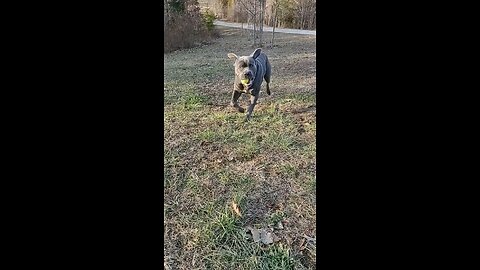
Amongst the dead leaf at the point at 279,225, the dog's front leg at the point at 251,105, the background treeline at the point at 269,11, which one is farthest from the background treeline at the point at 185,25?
the dead leaf at the point at 279,225

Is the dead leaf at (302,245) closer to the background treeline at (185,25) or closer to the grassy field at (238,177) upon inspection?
the grassy field at (238,177)

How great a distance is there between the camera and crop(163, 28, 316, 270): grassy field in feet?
4.70

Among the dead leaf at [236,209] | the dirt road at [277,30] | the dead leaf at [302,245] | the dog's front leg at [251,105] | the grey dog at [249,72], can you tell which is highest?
the dirt road at [277,30]

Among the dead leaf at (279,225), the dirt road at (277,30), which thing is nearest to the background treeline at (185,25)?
the dirt road at (277,30)

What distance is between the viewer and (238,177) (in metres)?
1.82

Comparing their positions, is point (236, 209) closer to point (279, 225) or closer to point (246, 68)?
point (279, 225)

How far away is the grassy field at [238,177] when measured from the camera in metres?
1.43

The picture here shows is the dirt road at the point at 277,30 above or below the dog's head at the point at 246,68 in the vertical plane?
above

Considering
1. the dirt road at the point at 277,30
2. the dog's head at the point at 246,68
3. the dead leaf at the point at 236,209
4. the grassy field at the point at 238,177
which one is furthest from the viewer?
the dirt road at the point at 277,30

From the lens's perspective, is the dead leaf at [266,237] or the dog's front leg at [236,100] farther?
the dog's front leg at [236,100]

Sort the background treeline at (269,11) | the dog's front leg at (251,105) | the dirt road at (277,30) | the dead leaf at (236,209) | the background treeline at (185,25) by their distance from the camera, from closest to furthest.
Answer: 1. the dead leaf at (236,209)
2. the background treeline at (269,11)
3. the dog's front leg at (251,105)
4. the dirt road at (277,30)
5. the background treeline at (185,25)

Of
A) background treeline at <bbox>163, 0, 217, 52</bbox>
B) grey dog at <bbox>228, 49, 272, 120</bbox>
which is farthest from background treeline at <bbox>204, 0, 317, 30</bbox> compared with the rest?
grey dog at <bbox>228, 49, 272, 120</bbox>
